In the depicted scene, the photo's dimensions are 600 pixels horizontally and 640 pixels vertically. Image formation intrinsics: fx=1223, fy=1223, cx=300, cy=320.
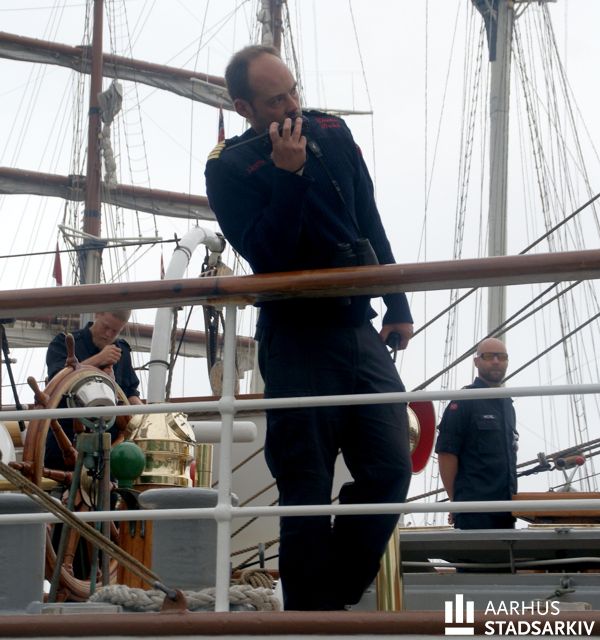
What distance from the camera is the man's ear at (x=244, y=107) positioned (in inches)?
124

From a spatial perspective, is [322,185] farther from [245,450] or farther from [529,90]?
[529,90]

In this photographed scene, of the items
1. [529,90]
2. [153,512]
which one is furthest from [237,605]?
[529,90]

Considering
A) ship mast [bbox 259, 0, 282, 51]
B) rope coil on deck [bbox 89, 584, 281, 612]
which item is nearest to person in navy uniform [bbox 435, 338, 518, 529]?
rope coil on deck [bbox 89, 584, 281, 612]

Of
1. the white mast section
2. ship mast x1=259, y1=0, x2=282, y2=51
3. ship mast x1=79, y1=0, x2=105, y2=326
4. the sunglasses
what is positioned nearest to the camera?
the sunglasses

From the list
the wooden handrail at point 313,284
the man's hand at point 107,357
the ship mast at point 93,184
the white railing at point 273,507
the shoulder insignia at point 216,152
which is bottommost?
the white railing at point 273,507

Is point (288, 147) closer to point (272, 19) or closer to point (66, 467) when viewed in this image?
point (66, 467)

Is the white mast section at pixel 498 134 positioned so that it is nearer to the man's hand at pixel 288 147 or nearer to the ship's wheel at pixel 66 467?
the ship's wheel at pixel 66 467

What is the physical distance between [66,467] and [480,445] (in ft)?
6.46

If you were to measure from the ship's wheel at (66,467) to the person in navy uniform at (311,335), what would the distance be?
3.94ft

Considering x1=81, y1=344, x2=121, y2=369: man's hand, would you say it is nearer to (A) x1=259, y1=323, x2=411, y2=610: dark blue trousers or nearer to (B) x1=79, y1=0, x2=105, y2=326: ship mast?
(A) x1=259, y1=323, x2=411, y2=610: dark blue trousers

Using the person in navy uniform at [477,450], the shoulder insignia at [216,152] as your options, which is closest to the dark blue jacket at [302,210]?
the shoulder insignia at [216,152]

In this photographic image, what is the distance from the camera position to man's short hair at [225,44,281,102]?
3121 mm

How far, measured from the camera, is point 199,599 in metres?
2.87

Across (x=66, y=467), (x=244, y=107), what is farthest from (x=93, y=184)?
(x=244, y=107)
